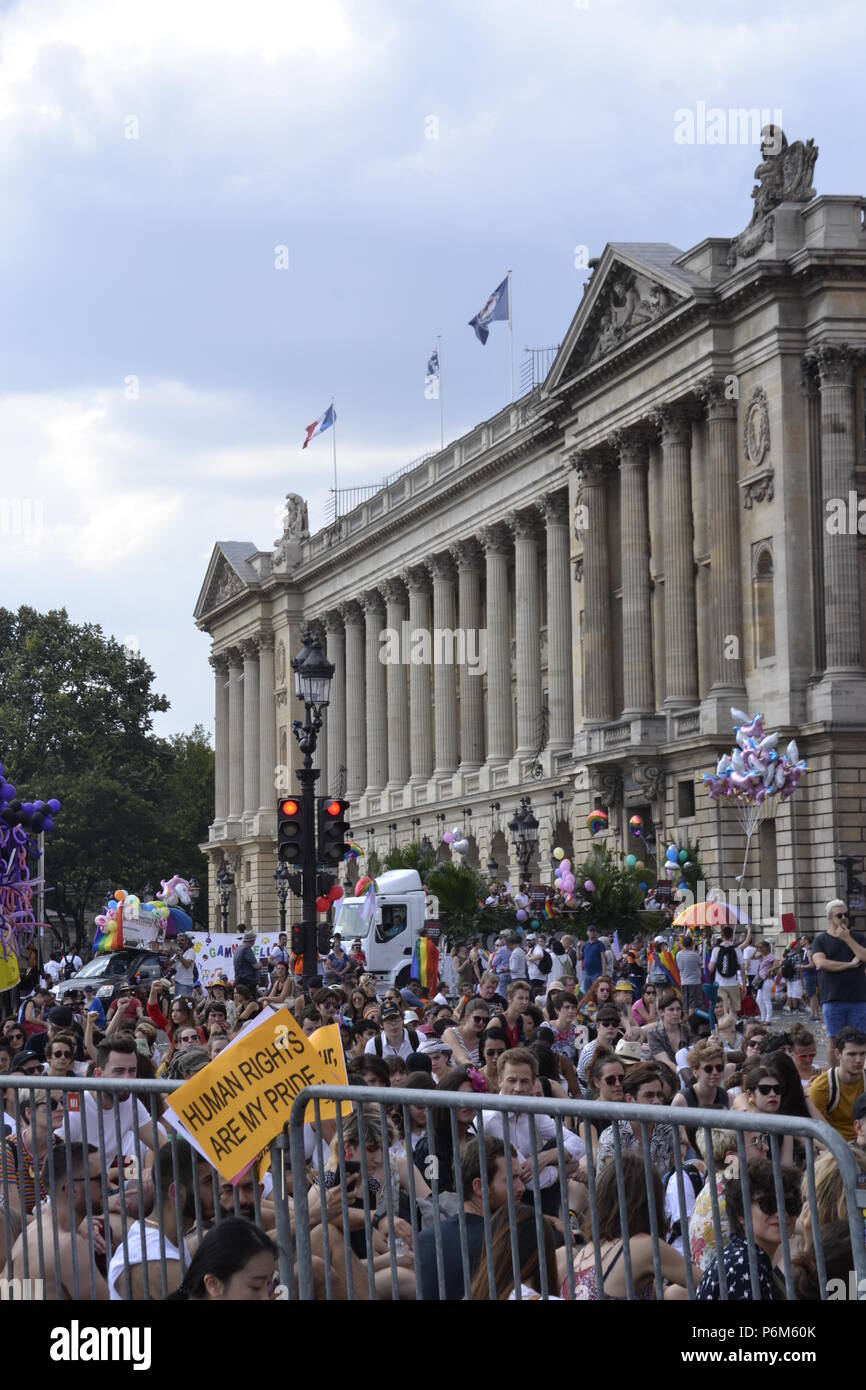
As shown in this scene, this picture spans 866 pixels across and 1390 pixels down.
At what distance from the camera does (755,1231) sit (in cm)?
582

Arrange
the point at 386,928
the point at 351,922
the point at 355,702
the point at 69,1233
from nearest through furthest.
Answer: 1. the point at 69,1233
2. the point at 386,928
3. the point at 351,922
4. the point at 355,702

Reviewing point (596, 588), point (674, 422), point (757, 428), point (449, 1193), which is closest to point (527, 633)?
point (596, 588)

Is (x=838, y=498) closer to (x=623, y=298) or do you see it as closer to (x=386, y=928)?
(x=623, y=298)

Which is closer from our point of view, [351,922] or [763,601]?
[763,601]

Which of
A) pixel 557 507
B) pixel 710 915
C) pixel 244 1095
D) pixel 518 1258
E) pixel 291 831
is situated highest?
pixel 557 507

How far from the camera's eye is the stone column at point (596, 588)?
201 feet

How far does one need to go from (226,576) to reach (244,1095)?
100022 millimetres

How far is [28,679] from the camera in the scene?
370ft

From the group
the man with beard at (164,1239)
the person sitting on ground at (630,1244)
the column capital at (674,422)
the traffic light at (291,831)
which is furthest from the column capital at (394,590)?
the person sitting on ground at (630,1244)

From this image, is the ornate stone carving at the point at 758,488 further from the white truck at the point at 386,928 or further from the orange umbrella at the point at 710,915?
the orange umbrella at the point at 710,915

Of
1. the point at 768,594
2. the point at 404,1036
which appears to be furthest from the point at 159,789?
the point at 404,1036

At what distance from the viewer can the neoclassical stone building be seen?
49.7 meters

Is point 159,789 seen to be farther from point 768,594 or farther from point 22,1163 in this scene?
point 22,1163

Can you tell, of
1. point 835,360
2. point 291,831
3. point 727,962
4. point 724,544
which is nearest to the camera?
point 291,831
